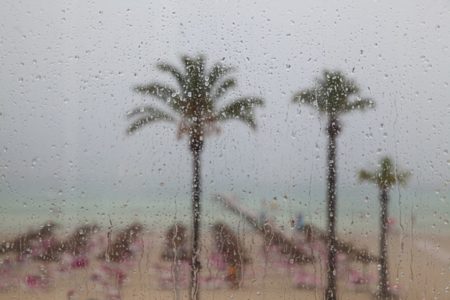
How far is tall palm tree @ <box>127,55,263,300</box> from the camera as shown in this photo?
2295mm

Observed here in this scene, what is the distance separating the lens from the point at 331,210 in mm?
2295

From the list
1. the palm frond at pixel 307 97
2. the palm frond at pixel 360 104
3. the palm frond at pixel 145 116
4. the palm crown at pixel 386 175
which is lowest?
the palm crown at pixel 386 175

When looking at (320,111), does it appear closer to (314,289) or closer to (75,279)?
(314,289)

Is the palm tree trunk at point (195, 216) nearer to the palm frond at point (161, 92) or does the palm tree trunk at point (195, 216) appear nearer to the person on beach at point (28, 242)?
the palm frond at point (161, 92)

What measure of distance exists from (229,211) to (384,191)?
51 centimetres

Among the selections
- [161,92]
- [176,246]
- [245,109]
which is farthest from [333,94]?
[176,246]

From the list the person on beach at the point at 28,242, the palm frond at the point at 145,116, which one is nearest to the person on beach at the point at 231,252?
the palm frond at the point at 145,116

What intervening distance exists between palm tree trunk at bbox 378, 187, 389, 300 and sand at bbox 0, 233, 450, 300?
20 mm

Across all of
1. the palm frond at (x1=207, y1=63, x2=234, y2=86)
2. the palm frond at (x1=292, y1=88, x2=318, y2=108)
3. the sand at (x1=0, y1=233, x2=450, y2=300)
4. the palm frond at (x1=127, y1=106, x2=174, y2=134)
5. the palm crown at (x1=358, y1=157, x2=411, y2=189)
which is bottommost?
the sand at (x1=0, y1=233, x2=450, y2=300)

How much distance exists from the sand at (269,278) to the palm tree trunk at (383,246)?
0.02m

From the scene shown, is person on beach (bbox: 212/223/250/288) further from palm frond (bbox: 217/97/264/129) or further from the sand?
palm frond (bbox: 217/97/264/129)

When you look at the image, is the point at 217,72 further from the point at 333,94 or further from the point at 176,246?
the point at 176,246

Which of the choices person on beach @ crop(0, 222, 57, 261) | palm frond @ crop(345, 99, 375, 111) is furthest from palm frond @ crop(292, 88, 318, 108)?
person on beach @ crop(0, 222, 57, 261)

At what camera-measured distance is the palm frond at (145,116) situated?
2295mm
